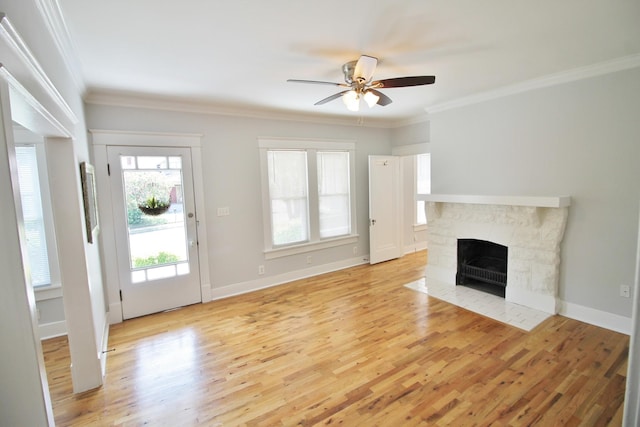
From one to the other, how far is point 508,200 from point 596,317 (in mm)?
1450

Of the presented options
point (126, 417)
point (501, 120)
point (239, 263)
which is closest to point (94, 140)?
point (239, 263)

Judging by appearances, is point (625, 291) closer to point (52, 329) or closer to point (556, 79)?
point (556, 79)

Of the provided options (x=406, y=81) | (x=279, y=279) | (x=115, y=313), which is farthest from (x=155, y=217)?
(x=406, y=81)

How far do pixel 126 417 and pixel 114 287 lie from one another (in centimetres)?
190

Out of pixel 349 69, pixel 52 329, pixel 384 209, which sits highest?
pixel 349 69

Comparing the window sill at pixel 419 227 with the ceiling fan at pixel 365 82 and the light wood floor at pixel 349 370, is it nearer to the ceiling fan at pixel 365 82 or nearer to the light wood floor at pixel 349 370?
the light wood floor at pixel 349 370

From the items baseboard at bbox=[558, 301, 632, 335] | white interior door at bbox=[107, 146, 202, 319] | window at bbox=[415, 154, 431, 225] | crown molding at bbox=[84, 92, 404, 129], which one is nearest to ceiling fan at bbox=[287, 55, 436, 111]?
crown molding at bbox=[84, 92, 404, 129]

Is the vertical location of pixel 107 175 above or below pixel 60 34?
below

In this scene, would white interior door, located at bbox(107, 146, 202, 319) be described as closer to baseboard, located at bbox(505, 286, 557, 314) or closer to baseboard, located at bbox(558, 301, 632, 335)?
baseboard, located at bbox(505, 286, 557, 314)

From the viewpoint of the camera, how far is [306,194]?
192 inches

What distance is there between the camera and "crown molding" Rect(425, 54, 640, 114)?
9.12 feet

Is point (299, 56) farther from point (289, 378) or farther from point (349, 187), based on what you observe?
point (349, 187)

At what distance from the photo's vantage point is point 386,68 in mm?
2867

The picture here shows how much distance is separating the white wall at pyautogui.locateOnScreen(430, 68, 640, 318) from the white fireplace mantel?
0.26 metres
